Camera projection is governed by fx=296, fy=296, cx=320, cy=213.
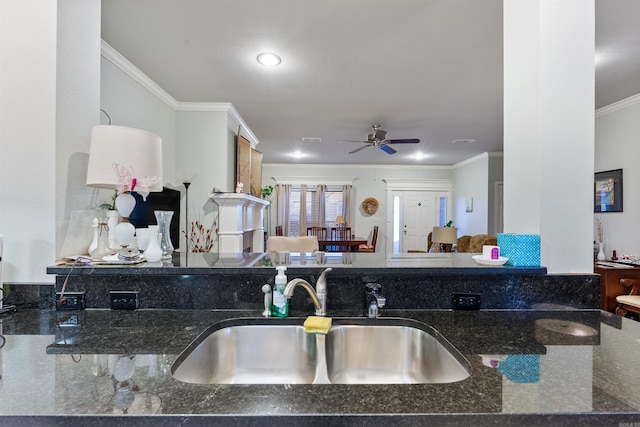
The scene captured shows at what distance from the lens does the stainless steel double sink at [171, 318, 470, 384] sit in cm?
105

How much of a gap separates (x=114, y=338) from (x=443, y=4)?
8.08 ft

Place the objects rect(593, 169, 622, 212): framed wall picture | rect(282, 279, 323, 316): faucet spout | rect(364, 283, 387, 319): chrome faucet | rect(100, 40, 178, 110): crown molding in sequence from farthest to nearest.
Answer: rect(593, 169, 622, 212): framed wall picture
rect(100, 40, 178, 110): crown molding
rect(364, 283, 387, 319): chrome faucet
rect(282, 279, 323, 316): faucet spout

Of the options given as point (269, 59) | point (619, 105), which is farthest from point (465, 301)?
point (619, 105)

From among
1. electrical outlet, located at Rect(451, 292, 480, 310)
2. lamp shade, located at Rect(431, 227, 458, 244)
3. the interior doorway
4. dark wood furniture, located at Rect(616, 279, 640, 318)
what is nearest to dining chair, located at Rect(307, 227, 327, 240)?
the interior doorway

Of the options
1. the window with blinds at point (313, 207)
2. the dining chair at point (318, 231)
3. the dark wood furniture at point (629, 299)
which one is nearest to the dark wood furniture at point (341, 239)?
the dining chair at point (318, 231)

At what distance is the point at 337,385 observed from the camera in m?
0.67

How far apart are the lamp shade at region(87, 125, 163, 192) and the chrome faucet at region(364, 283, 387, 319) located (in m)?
1.05

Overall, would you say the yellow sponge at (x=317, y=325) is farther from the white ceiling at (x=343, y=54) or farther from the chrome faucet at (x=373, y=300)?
the white ceiling at (x=343, y=54)

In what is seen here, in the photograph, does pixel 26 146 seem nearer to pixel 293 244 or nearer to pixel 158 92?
pixel 293 244

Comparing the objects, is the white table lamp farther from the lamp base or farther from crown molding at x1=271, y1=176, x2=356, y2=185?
crown molding at x1=271, y1=176, x2=356, y2=185

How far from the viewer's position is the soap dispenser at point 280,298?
1.13m

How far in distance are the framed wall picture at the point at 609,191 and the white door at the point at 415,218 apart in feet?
13.2

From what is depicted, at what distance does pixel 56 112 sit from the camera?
1270 mm

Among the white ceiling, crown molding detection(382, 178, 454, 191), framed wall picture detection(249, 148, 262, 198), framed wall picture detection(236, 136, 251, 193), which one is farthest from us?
crown molding detection(382, 178, 454, 191)
